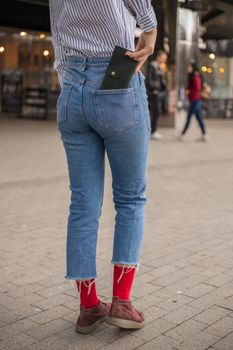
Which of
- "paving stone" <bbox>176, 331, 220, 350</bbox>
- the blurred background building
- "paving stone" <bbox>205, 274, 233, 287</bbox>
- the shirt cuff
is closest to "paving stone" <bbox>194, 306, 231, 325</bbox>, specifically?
"paving stone" <bbox>176, 331, 220, 350</bbox>

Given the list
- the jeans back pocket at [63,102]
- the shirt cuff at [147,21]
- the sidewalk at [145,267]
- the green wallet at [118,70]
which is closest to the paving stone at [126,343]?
the sidewalk at [145,267]

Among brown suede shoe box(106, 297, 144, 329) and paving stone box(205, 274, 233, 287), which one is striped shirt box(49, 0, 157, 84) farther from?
paving stone box(205, 274, 233, 287)

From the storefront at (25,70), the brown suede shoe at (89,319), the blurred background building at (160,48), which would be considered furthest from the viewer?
the storefront at (25,70)

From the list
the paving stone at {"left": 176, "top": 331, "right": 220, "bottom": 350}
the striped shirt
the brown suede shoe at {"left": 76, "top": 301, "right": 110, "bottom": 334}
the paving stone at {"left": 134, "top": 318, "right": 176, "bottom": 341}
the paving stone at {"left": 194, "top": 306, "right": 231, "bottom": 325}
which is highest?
the striped shirt

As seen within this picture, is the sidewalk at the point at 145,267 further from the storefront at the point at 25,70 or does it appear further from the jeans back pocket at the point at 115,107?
the storefront at the point at 25,70

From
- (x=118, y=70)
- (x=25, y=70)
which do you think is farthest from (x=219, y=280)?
(x=25, y=70)

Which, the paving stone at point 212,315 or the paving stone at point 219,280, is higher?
the paving stone at point 212,315

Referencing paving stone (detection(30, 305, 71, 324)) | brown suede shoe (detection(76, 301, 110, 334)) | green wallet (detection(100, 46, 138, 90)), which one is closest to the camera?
green wallet (detection(100, 46, 138, 90))

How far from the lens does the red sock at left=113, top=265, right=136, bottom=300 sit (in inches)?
113

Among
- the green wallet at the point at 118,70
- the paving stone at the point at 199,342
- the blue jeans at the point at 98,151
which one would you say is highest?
the green wallet at the point at 118,70

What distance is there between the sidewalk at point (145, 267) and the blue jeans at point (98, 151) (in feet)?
1.24

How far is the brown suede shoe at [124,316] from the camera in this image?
9.27ft

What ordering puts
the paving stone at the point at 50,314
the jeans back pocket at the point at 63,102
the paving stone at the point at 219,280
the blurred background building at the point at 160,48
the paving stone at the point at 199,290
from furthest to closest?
the blurred background building at the point at 160,48 → the paving stone at the point at 219,280 → the paving stone at the point at 199,290 → the paving stone at the point at 50,314 → the jeans back pocket at the point at 63,102

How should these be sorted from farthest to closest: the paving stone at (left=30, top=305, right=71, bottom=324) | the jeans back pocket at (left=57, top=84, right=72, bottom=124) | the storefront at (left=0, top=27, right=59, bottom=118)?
the storefront at (left=0, top=27, right=59, bottom=118), the paving stone at (left=30, top=305, right=71, bottom=324), the jeans back pocket at (left=57, top=84, right=72, bottom=124)
